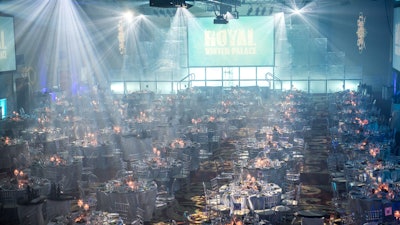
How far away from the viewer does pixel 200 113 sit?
2392cm

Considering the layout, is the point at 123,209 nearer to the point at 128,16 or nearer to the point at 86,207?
the point at 86,207

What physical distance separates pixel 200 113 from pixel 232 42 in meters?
9.35

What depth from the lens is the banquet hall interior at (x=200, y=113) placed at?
36.9 feet

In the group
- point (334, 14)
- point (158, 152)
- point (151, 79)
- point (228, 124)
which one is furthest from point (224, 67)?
point (158, 152)

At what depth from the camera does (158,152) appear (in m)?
13.8

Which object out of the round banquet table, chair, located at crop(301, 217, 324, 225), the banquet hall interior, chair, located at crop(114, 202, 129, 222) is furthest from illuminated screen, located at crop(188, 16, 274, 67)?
chair, located at crop(301, 217, 324, 225)

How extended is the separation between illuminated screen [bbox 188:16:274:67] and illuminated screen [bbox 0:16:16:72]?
11053mm

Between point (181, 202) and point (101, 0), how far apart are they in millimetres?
18047

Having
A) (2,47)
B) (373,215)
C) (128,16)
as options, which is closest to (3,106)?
(2,47)

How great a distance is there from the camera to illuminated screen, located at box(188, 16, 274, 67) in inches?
1255

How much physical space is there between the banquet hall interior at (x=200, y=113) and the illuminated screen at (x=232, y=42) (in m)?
0.06

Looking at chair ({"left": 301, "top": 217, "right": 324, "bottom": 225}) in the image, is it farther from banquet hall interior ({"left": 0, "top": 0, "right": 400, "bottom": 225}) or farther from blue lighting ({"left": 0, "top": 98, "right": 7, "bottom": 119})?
blue lighting ({"left": 0, "top": 98, "right": 7, "bottom": 119})

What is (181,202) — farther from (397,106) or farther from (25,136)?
(397,106)

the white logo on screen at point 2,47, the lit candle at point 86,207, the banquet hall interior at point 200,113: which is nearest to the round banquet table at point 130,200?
the banquet hall interior at point 200,113
